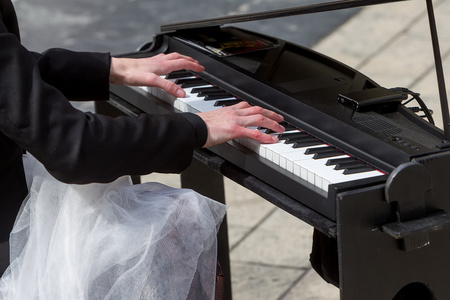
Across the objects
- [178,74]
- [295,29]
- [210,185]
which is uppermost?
[178,74]

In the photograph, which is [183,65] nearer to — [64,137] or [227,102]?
[227,102]

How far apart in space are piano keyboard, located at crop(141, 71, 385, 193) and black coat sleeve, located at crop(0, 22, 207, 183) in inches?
6.0

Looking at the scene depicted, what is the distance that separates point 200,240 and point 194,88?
51 centimetres

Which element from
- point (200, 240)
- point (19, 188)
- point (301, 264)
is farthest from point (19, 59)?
point (301, 264)

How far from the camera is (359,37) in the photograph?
4.75 meters

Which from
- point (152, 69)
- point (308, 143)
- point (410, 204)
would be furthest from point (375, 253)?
point (152, 69)

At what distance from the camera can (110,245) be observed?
1.54 meters

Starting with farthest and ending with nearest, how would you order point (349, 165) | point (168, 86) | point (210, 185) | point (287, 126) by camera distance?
point (210, 185) < point (168, 86) < point (287, 126) < point (349, 165)

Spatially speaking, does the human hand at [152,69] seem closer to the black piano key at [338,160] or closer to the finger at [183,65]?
the finger at [183,65]

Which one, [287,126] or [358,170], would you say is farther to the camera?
[287,126]

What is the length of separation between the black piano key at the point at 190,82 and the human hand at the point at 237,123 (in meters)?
0.34

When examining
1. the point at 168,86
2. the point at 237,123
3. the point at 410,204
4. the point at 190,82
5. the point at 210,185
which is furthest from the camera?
the point at 210,185

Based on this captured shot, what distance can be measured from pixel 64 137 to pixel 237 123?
1.22ft

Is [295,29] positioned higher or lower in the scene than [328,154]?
lower
